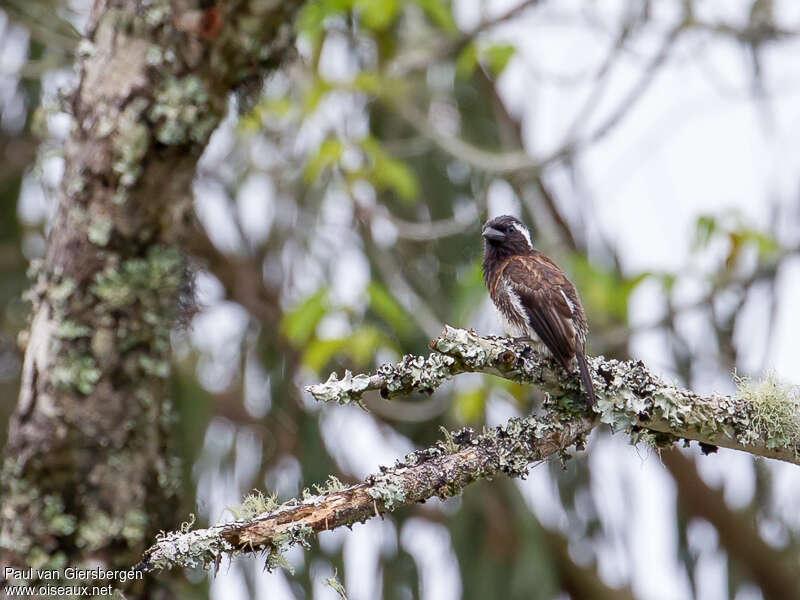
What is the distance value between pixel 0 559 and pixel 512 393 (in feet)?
8.18

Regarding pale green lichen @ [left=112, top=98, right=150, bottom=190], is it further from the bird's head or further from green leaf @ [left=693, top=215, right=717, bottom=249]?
green leaf @ [left=693, top=215, right=717, bottom=249]

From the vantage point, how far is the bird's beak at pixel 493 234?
4527 millimetres

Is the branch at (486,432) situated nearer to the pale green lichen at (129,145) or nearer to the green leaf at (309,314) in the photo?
the pale green lichen at (129,145)

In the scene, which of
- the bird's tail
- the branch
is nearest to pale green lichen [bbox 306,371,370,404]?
the branch

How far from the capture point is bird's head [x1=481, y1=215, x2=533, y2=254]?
454 cm

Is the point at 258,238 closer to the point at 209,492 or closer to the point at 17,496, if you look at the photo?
the point at 209,492

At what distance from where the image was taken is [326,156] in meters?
5.31

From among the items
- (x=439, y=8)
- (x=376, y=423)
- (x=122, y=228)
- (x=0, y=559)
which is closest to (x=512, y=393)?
(x=376, y=423)

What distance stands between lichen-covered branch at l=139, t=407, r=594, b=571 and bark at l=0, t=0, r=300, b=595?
4.68ft

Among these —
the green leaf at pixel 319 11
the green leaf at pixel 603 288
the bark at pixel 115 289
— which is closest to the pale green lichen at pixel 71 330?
the bark at pixel 115 289

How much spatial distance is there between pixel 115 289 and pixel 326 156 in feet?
6.20

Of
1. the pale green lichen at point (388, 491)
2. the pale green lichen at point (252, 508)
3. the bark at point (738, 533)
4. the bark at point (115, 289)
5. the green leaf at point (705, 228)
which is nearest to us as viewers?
the pale green lichen at point (388, 491)

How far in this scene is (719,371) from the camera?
19.9 feet

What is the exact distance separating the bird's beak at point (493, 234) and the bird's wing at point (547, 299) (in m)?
0.20
